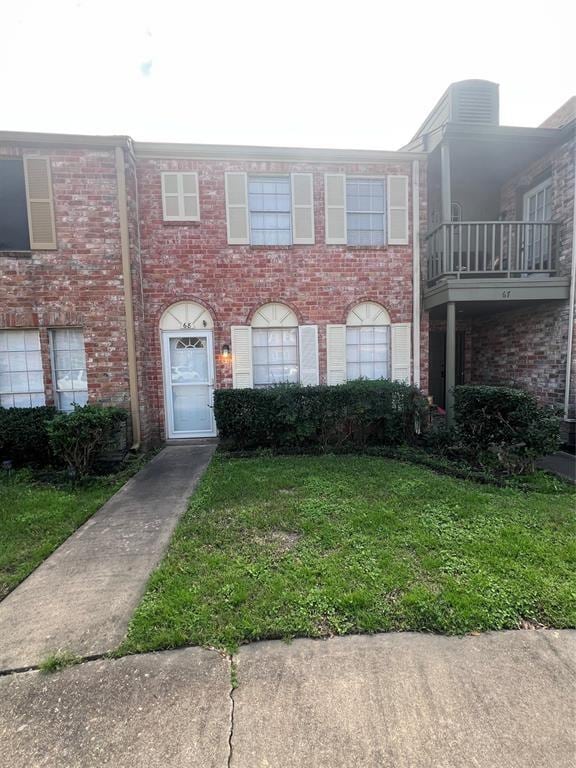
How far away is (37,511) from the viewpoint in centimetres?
417

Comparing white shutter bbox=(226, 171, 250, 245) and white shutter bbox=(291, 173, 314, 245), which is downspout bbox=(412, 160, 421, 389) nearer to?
white shutter bbox=(291, 173, 314, 245)

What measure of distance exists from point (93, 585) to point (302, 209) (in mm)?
6820

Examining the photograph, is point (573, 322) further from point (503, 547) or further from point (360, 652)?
point (360, 652)

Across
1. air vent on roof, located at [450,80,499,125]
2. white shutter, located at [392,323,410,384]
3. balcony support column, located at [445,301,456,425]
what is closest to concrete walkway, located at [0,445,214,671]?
white shutter, located at [392,323,410,384]

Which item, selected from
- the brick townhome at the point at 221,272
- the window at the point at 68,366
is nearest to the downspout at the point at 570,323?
the brick townhome at the point at 221,272

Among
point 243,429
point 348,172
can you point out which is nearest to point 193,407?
point 243,429

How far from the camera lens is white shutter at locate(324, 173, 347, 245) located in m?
Answer: 7.13

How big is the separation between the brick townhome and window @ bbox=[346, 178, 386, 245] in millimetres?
29

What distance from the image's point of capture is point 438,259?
7.27 m

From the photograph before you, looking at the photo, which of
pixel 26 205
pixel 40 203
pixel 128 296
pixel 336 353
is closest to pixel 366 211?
pixel 336 353

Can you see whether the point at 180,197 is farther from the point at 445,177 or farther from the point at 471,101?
the point at 471,101

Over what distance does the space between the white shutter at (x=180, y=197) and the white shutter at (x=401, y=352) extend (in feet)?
14.9

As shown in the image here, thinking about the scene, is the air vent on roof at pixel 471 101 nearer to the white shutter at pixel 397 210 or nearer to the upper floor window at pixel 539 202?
the upper floor window at pixel 539 202

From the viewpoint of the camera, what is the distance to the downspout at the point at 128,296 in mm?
6305
